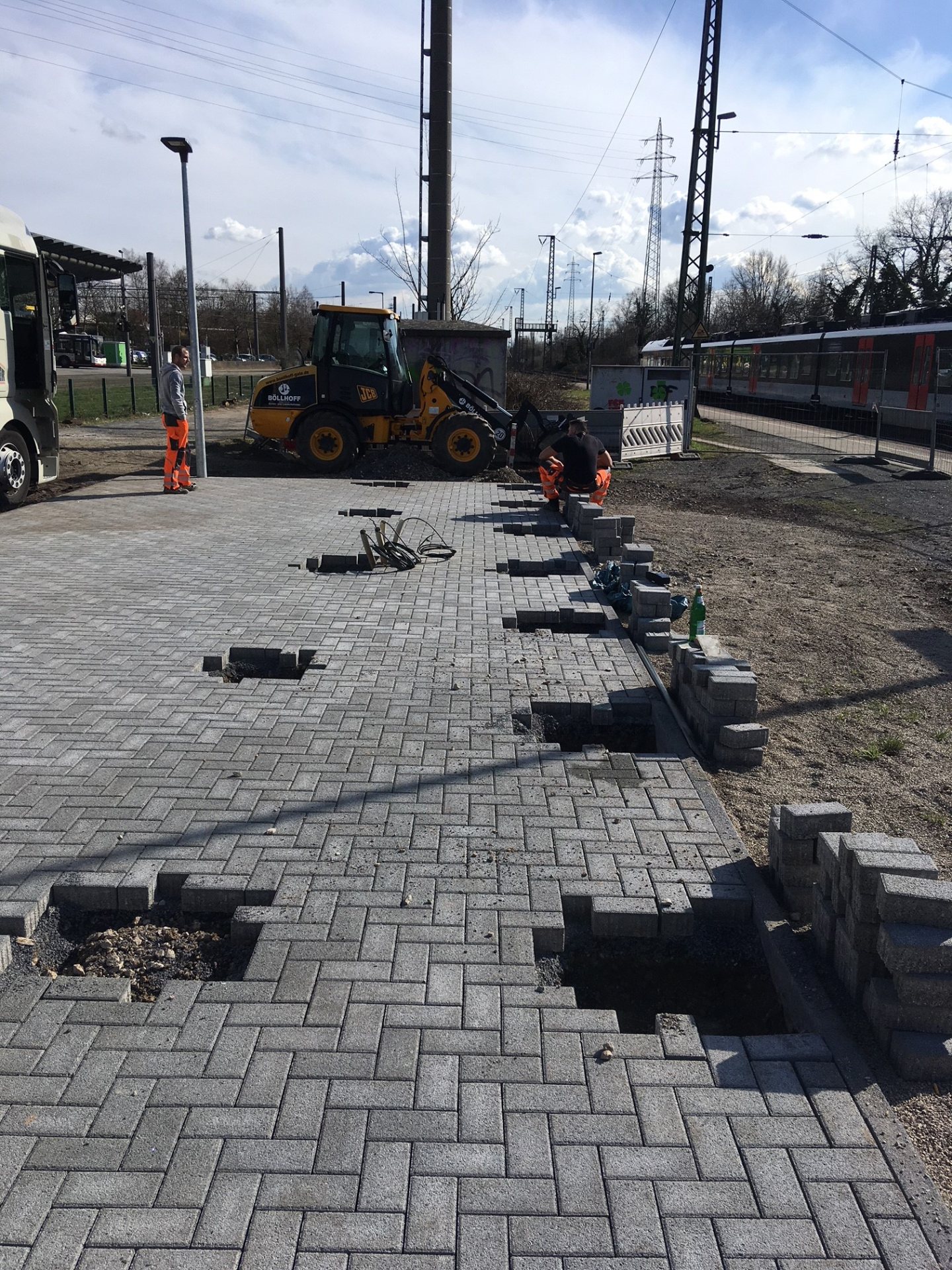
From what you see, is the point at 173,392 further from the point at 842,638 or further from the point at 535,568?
the point at 842,638

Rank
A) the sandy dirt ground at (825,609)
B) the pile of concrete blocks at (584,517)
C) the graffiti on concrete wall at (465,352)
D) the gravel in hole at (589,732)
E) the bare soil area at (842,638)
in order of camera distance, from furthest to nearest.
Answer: the graffiti on concrete wall at (465,352) → the pile of concrete blocks at (584,517) → the gravel in hole at (589,732) → the sandy dirt ground at (825,609) → the bare soil area at (842,638)

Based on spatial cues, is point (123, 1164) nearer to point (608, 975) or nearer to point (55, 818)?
point (608, 975)

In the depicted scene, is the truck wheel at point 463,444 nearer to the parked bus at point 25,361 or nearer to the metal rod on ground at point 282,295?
the parked bus at point 25,361

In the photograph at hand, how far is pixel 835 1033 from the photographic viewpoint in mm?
3410

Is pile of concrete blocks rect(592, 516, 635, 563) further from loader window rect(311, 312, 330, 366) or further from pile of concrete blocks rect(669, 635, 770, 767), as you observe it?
loader window rect(311, 312, 330, 366)

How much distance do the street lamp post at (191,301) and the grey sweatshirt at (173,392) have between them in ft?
1.77

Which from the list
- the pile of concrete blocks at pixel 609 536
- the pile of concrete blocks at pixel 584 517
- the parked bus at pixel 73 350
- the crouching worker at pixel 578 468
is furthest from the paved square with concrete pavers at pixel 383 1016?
the parked bus at pixel 73 350

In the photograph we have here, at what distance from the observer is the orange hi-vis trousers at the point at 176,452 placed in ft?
50.8

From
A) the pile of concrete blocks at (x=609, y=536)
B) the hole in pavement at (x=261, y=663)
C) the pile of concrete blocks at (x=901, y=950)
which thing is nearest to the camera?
the pile of concrete blocks at (x=901, y=950)

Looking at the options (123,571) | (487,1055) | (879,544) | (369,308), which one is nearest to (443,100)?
(369,308)

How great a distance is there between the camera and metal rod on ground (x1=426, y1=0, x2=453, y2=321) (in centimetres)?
2511

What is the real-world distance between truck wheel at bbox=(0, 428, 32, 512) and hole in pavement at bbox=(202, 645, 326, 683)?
7.92 metres

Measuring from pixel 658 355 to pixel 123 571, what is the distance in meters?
38.1

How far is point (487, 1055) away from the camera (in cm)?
324
